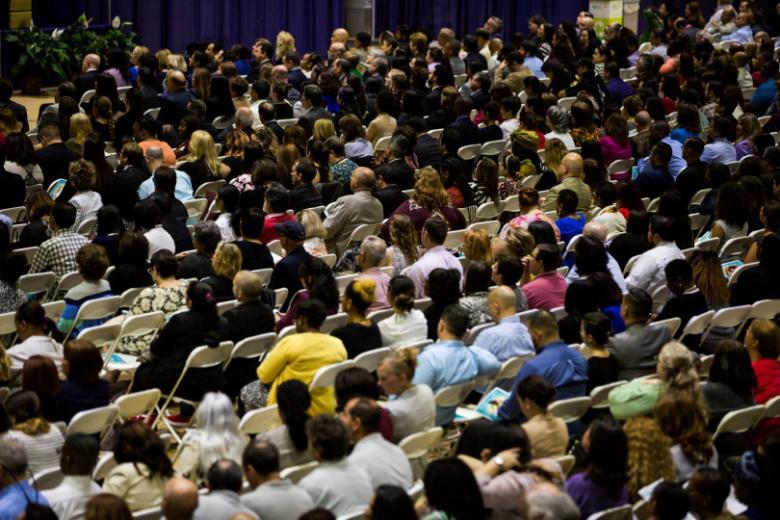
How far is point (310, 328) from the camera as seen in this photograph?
817cm

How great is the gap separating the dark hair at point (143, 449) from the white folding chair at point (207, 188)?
5773 mm

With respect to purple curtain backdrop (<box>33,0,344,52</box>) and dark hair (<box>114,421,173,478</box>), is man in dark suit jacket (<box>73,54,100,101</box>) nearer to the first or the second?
purple curtain backdrop (<box>33,0,344,52</box>)

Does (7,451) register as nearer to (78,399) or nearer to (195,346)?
(78,399)

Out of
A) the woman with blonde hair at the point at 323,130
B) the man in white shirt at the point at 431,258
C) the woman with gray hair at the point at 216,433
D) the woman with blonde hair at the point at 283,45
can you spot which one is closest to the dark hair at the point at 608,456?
the woman with gray hair at the point at 216,433

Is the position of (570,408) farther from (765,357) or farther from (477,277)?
(477,277)

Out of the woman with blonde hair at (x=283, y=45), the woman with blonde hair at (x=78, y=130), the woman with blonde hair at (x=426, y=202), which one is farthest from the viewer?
the woman with blonde hair at (x=283, y=45)

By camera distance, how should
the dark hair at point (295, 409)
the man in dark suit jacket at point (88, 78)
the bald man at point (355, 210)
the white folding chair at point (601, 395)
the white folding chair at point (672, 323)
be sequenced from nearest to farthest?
the dark hair at point (295, 409) < the white folding chair at point (601, 395) < the white folding chair at point (672, 323) < the bald man at point (355, 210) < the man in dark suit jacket at point (88, 78)

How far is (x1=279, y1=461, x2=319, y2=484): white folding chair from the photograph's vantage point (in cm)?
664

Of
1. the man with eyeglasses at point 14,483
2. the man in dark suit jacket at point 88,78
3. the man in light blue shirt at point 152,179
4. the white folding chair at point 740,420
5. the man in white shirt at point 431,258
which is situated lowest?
the white folding chair at point 740,420

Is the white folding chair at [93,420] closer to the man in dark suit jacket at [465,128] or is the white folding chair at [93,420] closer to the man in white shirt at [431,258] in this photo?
the man in white shirt at [431,258]

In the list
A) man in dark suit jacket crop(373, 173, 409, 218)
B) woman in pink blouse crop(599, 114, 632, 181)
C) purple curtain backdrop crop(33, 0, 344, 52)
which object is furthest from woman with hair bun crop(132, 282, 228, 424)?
purple curtain backdrop crop(33, 0, 344, 52)

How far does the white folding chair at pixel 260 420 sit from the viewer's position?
7.36 meters

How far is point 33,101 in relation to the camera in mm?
19094

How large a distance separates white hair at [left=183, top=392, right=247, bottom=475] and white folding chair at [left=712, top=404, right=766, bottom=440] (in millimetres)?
2791
